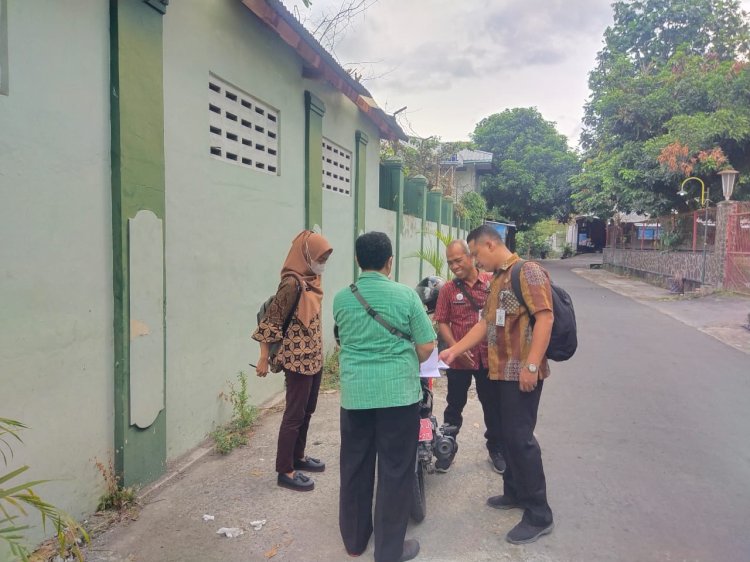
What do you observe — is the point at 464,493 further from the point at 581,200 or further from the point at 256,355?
the point at 581,200

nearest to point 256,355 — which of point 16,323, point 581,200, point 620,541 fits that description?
point 16,323

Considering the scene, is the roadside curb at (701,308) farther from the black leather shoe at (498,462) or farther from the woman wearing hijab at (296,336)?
the woman wearing hijab at (296,336)

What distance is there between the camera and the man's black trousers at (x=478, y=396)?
3.66 meters

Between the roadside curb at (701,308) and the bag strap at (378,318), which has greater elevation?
the bag strap at (378,318)

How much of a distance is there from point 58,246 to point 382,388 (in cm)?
173

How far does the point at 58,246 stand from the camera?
8.82 feet

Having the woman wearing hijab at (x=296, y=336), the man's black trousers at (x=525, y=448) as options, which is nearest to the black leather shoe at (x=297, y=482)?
the woman wearing hijab at (x=296, y=336)

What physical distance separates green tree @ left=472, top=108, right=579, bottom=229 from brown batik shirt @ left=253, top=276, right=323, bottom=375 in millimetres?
29512

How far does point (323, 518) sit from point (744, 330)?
9134mm

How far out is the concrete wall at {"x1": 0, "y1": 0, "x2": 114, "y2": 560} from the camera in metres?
2.46

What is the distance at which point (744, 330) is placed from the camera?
9422 mm

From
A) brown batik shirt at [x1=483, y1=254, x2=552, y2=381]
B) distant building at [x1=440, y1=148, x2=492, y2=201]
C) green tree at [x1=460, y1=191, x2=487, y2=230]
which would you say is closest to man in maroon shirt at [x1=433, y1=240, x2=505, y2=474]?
brown batik shirt at [x1=483, y1=254, x2=552, y2=381]

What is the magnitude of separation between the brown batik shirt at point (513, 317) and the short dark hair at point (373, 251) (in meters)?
0.72

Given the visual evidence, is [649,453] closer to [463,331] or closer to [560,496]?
[560,496]
